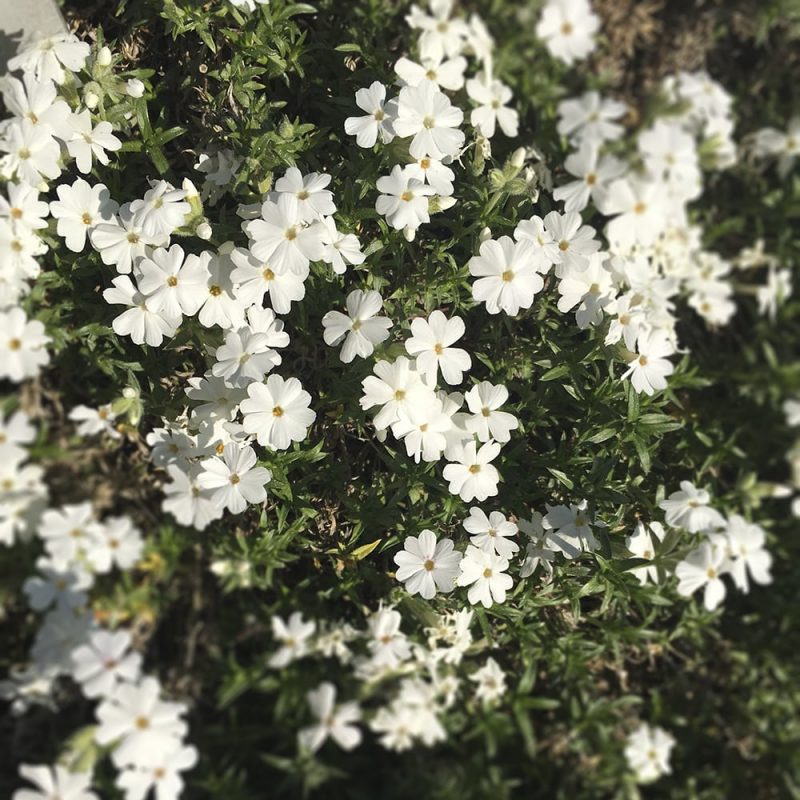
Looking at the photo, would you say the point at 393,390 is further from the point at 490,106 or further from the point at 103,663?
the point at 103,663

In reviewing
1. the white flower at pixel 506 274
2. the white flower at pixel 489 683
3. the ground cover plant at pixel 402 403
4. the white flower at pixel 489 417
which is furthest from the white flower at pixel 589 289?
the white flower at pixel 489 683

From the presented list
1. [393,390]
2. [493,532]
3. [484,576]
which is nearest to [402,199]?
[393,390]

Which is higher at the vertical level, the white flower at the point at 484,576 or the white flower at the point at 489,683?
the white flower at the point at 484,576

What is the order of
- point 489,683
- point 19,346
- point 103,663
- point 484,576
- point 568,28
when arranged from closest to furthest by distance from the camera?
point 103,663 < point 19,346 < point 568,28 < point 489,683 < point 484,576

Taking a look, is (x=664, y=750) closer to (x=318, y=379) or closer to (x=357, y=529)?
(x=357, y=529)

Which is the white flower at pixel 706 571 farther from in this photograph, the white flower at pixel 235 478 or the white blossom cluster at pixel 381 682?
the white flower at pixel 235 478

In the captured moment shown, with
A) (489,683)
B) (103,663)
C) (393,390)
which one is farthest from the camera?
(393,390)

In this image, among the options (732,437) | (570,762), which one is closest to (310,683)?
(570,762)
